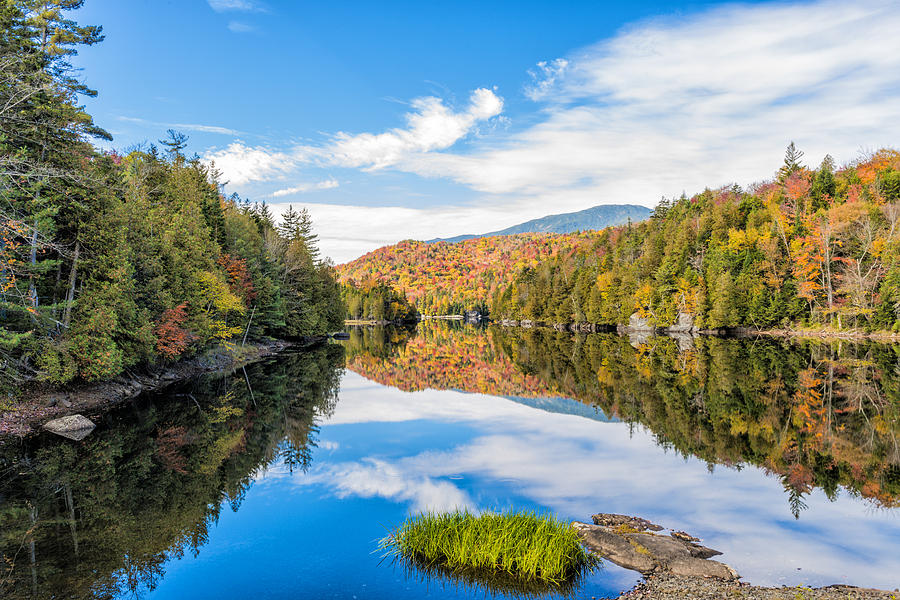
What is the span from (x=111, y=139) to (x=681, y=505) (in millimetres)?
39155

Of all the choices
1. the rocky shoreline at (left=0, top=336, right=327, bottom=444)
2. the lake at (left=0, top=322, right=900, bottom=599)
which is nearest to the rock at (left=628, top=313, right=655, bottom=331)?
the lake at (left=0, top=322, right=900, bottom=599)

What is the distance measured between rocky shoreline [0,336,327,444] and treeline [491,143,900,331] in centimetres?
6794

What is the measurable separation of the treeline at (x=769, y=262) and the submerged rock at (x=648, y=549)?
198ft

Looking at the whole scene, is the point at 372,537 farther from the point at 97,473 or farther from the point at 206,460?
the point at 97,473

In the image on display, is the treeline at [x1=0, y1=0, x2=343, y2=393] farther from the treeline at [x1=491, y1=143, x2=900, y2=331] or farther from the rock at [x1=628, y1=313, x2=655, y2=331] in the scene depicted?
the rock at [x1=628, y1=313, x2=655, y2=331]

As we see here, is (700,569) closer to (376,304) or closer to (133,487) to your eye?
(133,487)

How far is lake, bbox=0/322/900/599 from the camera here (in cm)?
962

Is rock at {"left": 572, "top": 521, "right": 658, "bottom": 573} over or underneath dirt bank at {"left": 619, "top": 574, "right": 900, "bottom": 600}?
underneath

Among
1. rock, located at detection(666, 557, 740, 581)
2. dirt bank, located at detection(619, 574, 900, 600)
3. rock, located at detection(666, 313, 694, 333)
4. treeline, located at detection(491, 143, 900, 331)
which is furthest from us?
rock, located at detection(666, 313, 694, 333)

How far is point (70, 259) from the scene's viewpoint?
24.6 meters

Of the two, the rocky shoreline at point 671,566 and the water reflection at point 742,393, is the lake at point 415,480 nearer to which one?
the water reflection at point 742,393

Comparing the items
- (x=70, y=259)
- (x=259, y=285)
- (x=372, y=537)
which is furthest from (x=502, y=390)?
(x=259, y=285)

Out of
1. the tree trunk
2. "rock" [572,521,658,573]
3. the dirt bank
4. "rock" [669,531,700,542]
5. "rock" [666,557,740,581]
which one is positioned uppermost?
the tree trunk

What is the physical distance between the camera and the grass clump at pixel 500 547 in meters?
9.35
